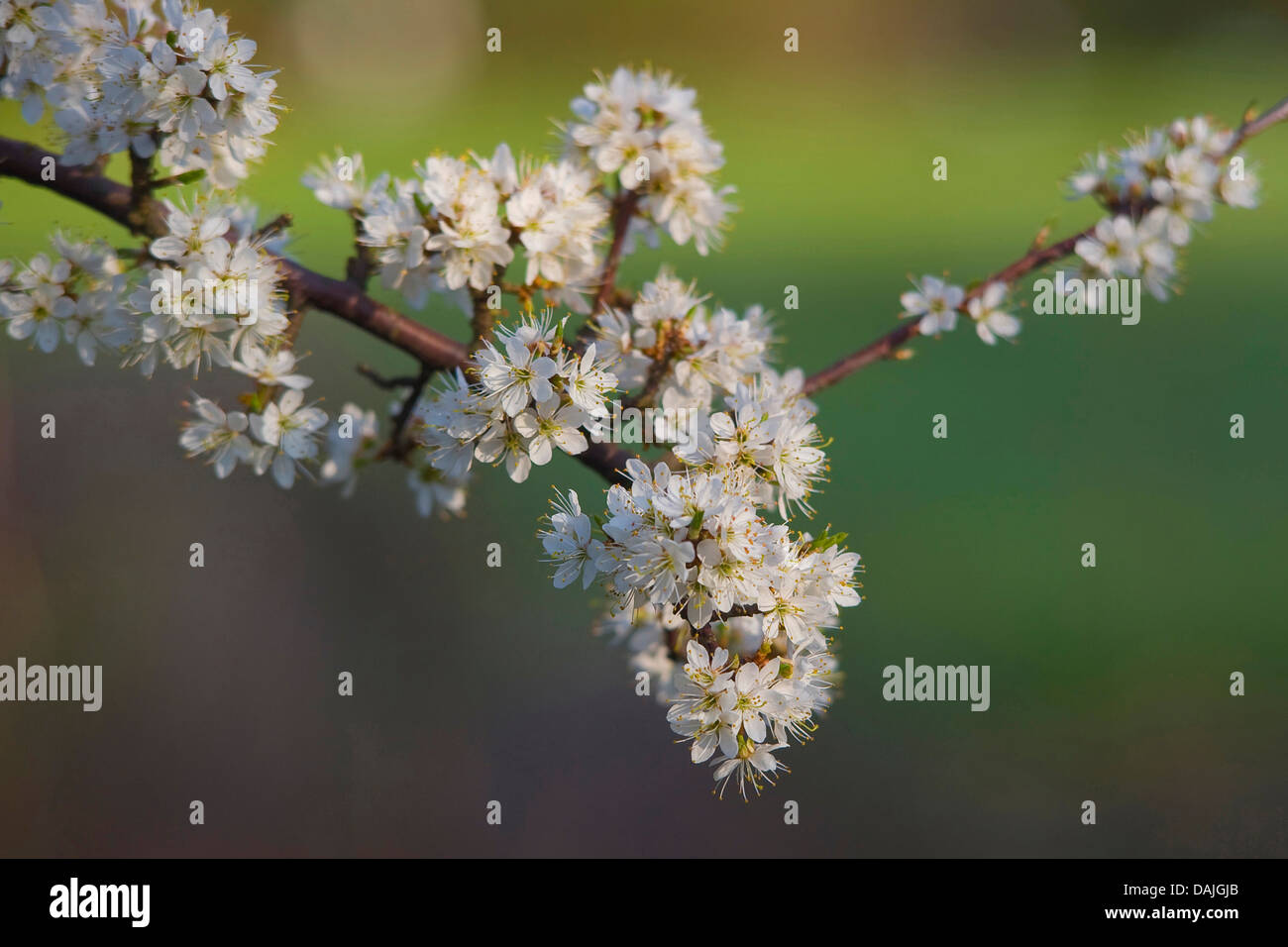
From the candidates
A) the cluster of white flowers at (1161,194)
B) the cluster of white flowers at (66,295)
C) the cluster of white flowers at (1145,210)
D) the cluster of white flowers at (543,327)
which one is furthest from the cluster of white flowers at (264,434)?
the cluster of white flowers at (1161,194)

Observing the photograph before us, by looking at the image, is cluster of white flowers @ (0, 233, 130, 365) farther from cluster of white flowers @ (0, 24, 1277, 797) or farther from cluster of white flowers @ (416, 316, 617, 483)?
cluster of white flowers @ (416, 316, 617, 483)

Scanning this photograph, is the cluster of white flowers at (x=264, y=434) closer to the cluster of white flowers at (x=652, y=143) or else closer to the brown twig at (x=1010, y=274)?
the cluster of white flowers at (x=652, y=143)

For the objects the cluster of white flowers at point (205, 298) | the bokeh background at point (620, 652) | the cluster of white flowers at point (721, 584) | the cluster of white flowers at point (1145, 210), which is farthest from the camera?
the bokeh background at point (620, 652)

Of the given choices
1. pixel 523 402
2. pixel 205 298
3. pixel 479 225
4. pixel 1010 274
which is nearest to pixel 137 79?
pixel 205 298

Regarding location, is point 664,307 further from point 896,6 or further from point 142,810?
point 896,6

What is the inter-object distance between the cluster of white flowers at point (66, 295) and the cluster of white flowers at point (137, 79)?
0.09m

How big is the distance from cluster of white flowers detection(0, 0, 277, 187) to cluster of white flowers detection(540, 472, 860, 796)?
467 millimetres

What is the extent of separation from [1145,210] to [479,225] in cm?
84

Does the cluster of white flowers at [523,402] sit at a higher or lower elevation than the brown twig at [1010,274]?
lower

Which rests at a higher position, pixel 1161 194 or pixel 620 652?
pixel 1161 194

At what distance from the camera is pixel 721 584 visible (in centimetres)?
79

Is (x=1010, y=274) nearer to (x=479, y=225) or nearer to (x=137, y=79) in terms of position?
(x=479, y=225)

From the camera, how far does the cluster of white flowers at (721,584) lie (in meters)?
0.79

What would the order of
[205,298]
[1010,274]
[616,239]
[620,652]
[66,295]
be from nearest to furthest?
[205,298] → [66,295] → [616,239] → [1010,274] → [620,652]
